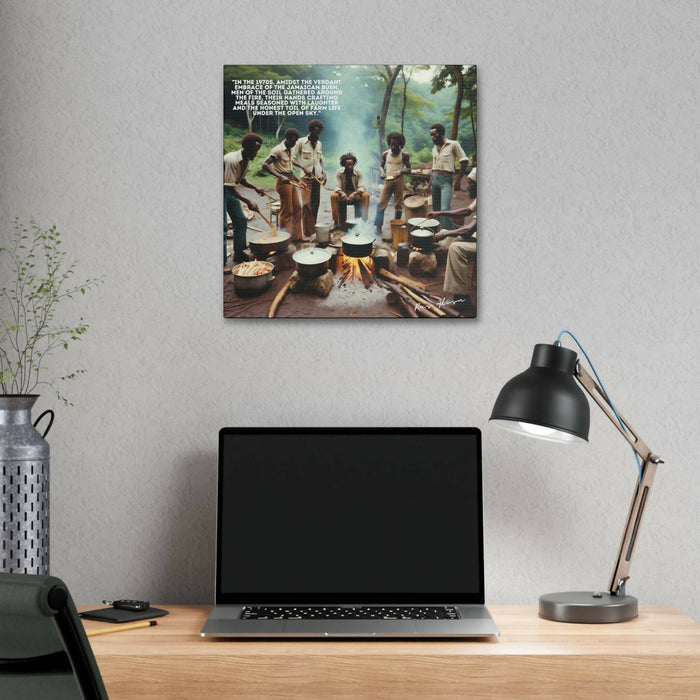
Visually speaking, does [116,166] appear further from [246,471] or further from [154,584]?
[154,584]

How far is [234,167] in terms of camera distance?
1.70 meters

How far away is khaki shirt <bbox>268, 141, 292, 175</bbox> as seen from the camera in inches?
67.1

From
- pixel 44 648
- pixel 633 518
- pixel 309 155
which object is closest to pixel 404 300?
pixel 309 155

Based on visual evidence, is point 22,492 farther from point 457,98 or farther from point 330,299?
point 457,98

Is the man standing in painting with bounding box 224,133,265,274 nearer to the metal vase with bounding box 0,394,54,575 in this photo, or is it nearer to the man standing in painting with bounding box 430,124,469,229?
the man standing in painting with bounding box 430,124,469,229

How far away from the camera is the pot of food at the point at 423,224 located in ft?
5.56

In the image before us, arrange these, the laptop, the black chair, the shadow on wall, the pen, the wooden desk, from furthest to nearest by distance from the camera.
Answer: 1. the shadow on wall
2. the laptop
3. the pen
4. the wooden desk
5. the black chair

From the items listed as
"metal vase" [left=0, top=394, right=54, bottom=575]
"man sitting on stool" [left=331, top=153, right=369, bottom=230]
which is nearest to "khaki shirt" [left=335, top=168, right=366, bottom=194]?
"man sitting on stool" [left=331, top=153, right=369, bottom=230]

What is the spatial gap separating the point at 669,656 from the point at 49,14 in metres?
1.73

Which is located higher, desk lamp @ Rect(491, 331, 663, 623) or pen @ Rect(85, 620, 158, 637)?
desk lamp @ Rect(491, 331, 663, 623)

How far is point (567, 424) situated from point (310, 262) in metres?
0.64

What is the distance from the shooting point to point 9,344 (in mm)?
1698

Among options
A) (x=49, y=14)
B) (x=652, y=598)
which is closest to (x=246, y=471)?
(x=652, y=598)

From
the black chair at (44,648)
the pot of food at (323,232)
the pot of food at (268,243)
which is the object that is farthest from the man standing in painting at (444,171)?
the black chair at (44,648)
